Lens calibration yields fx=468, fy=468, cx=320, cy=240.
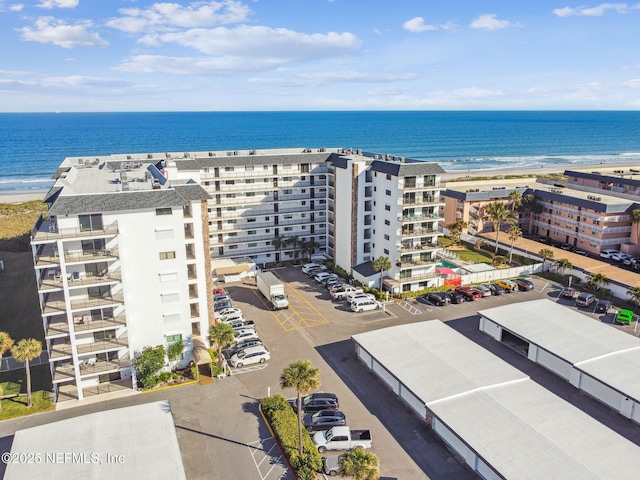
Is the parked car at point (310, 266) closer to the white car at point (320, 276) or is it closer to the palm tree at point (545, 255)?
the white car at point (320, 276)

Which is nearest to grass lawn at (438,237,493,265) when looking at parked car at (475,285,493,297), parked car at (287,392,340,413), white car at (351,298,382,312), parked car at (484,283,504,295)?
parked car at (484,283,504,295)

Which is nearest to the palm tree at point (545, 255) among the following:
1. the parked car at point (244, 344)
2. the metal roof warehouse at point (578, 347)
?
the metal roof warehouse at point (578, 347)

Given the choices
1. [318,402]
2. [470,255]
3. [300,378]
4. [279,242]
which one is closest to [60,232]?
[300,378]

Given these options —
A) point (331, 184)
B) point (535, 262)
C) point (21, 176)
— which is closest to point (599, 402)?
point (535, 262)

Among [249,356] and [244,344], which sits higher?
[244,344]

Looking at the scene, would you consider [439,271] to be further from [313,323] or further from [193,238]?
[193,238]

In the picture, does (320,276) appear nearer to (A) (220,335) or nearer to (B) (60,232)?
(A) (220,335)
